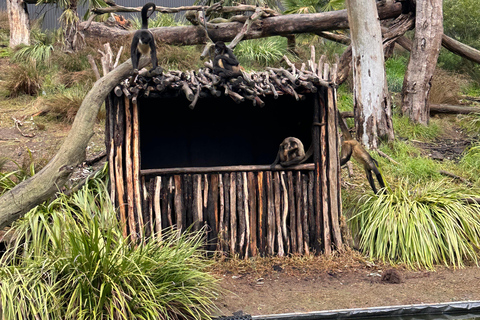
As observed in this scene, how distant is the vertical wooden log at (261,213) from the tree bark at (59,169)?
88.7 inches

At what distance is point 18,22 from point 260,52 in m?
6.82

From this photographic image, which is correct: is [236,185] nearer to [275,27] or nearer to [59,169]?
[59,169]

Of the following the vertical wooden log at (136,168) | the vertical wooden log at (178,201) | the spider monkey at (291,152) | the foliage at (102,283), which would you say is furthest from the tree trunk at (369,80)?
the foliage at (102,283)

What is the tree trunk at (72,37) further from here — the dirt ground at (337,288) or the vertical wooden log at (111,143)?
the dirt ground at (337,288)

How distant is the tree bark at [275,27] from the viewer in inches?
425

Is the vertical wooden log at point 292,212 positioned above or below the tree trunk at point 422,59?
below

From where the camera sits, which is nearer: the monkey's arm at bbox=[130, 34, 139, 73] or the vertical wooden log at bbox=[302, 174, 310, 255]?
the monkey's arm at bbox=[130, 34, 139, 73]

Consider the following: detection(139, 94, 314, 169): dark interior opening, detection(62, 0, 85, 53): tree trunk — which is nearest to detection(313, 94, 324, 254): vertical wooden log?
detection(139, 94, 314, 169): dark interior opening

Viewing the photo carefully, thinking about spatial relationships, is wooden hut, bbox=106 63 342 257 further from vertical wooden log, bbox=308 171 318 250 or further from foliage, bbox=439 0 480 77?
foliage, bbox=439 0 480 77

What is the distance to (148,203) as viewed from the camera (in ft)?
21.2

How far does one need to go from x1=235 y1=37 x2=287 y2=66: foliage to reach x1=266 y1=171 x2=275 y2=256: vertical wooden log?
7061mm

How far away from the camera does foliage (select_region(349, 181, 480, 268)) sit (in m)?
6.75

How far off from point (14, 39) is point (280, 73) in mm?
11062

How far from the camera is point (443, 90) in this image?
12289 mm
